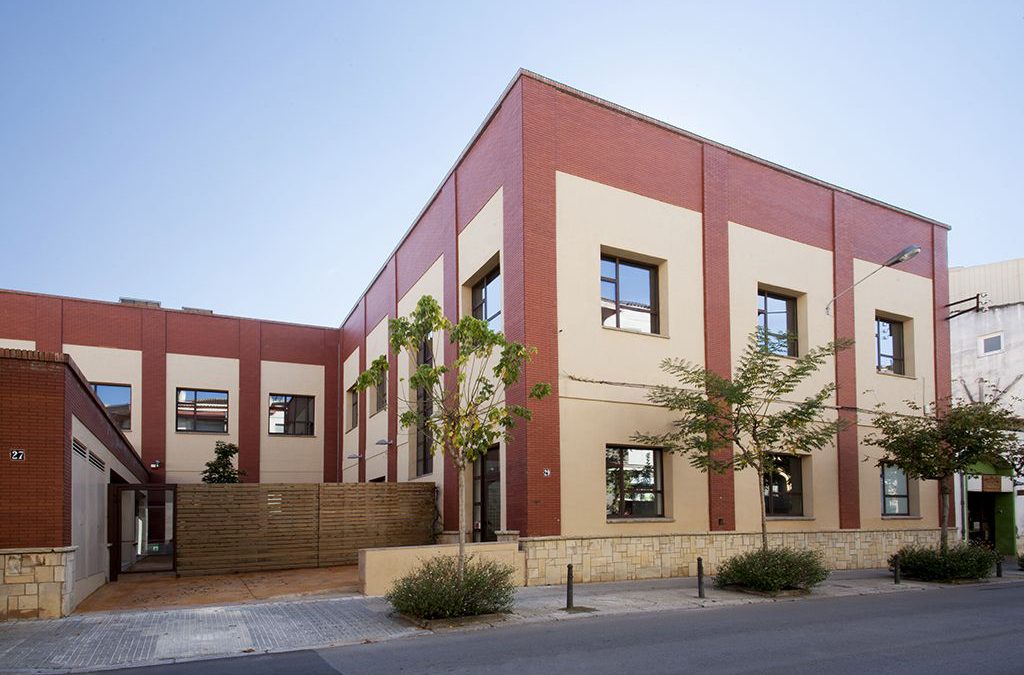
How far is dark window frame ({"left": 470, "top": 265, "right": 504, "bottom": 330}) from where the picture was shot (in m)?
19.9

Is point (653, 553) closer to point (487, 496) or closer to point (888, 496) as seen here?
point (487, 496)

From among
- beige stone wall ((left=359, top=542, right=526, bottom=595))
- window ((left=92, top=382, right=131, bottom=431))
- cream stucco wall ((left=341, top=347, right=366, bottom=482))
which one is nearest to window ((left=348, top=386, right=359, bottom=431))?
cream stucco wall ((left=341, top=347, right=366, bottom=482))

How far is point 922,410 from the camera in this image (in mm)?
24391

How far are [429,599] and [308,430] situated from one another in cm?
2392

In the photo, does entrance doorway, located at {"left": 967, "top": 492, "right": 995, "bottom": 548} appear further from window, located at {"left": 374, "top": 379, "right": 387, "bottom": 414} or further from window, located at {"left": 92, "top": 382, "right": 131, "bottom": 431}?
window, located at {"left": 92, "top": 382, "right": 131, "bottom": 431}

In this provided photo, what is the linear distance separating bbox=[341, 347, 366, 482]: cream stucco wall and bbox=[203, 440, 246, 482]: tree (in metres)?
4.06

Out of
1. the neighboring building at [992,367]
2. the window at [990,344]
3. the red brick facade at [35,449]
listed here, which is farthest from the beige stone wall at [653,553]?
the window at [990,344]

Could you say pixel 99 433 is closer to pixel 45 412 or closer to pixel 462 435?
pixel 45 412

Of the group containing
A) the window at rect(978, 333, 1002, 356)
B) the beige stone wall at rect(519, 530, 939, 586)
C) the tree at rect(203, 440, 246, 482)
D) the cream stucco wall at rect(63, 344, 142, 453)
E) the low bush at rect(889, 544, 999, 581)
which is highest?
the window at rect(978, 333, 1002, 356)

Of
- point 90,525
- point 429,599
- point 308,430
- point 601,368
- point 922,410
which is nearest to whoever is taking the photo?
point 429,599

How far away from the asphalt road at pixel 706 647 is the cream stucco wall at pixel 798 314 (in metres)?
6.71

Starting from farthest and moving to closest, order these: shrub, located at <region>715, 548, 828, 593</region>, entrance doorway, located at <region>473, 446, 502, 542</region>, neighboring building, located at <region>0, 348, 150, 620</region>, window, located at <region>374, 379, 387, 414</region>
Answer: window, located at <region>374, 379, 387, 414</region> → entrance doorway, located at <region>473, 446, 502, 542</region> → shrub, located at <region>715, 548, 828, 593</region> → neighboring building, located at <region>0, 348, 150, 620</region>

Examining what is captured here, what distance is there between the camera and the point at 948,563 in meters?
19.0

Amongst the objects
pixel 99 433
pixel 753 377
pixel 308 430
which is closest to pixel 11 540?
pixel 99 433
